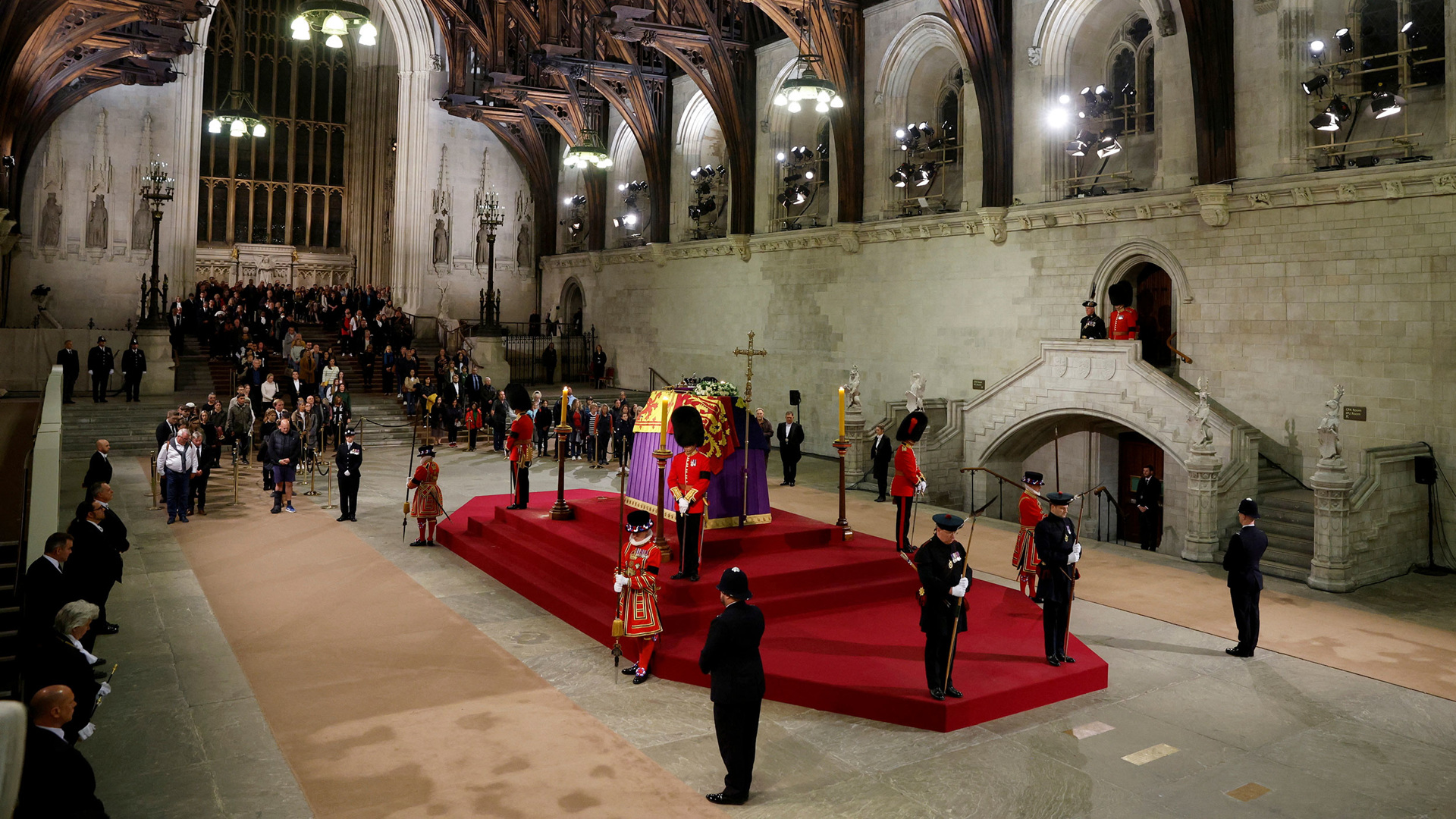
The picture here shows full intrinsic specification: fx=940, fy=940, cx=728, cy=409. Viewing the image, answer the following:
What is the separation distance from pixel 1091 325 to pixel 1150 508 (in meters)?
3.13

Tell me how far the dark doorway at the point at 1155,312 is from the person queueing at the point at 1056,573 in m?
9.61

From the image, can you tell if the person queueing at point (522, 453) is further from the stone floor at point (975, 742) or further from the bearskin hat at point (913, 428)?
the bearskin hat at point (913, 428)

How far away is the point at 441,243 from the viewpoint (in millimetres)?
32156

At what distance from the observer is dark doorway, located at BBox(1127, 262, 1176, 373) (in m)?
16.1

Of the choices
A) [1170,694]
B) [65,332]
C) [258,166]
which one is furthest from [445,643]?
[258,166]

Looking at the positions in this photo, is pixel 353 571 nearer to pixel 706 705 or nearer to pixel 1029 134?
pixel 706 705

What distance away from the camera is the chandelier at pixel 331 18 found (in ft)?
37.5

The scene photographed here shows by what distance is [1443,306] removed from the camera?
12.2 m

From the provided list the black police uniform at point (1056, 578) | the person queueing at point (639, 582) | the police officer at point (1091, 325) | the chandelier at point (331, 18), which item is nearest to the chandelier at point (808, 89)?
the police officer at point (1091, 325)

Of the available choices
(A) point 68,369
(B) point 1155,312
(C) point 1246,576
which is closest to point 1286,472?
(B) point 1155,312

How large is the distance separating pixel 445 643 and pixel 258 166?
32.8m

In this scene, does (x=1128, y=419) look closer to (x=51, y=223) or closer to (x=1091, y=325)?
(x=1091, y=325)

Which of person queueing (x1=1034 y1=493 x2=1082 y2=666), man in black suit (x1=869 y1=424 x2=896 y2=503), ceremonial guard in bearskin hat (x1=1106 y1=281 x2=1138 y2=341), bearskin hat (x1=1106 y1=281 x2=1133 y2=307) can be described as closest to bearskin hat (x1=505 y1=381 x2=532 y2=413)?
person queueing (x1=1034 y1=493 x2=1082 y2=666)

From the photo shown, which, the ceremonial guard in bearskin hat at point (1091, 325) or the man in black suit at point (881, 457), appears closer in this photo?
the ceremonial guard in bearskin hat at point (1091, 325)
